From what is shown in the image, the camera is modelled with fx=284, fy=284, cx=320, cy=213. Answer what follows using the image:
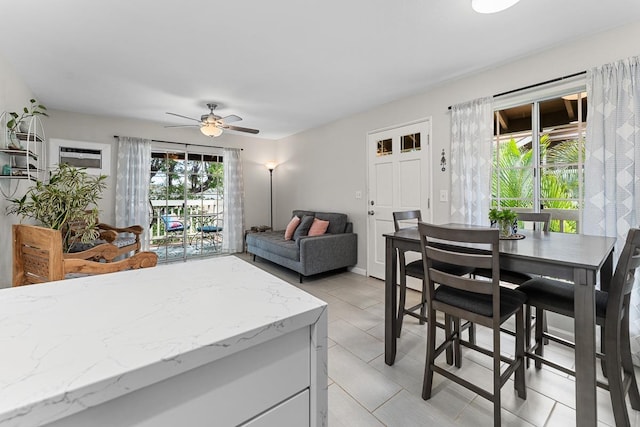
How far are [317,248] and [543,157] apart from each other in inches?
104

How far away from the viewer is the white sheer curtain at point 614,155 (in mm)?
2025

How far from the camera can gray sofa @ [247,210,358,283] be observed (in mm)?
3814

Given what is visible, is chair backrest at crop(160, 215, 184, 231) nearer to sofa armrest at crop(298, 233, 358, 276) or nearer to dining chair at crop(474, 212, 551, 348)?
sofa armrest at crop(298, 233, 358, 276)

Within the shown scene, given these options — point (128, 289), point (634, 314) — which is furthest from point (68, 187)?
point (634, 314)

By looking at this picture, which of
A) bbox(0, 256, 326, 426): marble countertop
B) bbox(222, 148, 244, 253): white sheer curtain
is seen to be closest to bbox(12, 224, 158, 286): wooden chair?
bbox(0, 256, 326, 426): marble countertop

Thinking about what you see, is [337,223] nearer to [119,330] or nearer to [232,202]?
[232,202]

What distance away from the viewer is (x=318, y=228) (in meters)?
4.36

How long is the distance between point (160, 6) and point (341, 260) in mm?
3371

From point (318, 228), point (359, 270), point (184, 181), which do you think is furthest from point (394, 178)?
point (184, 181)

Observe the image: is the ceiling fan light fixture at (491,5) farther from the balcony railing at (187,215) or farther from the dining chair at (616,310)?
the balcony railing at (187,215)

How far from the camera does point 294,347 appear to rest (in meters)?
0.67

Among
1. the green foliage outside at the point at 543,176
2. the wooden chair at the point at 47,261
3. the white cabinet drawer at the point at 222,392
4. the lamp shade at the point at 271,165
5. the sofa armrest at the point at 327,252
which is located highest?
the lamp shade at the point at 271,165

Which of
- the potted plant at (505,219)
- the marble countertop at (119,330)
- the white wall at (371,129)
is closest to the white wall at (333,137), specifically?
the white wall at (371,129)

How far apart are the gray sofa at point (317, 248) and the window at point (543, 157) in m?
2.01
